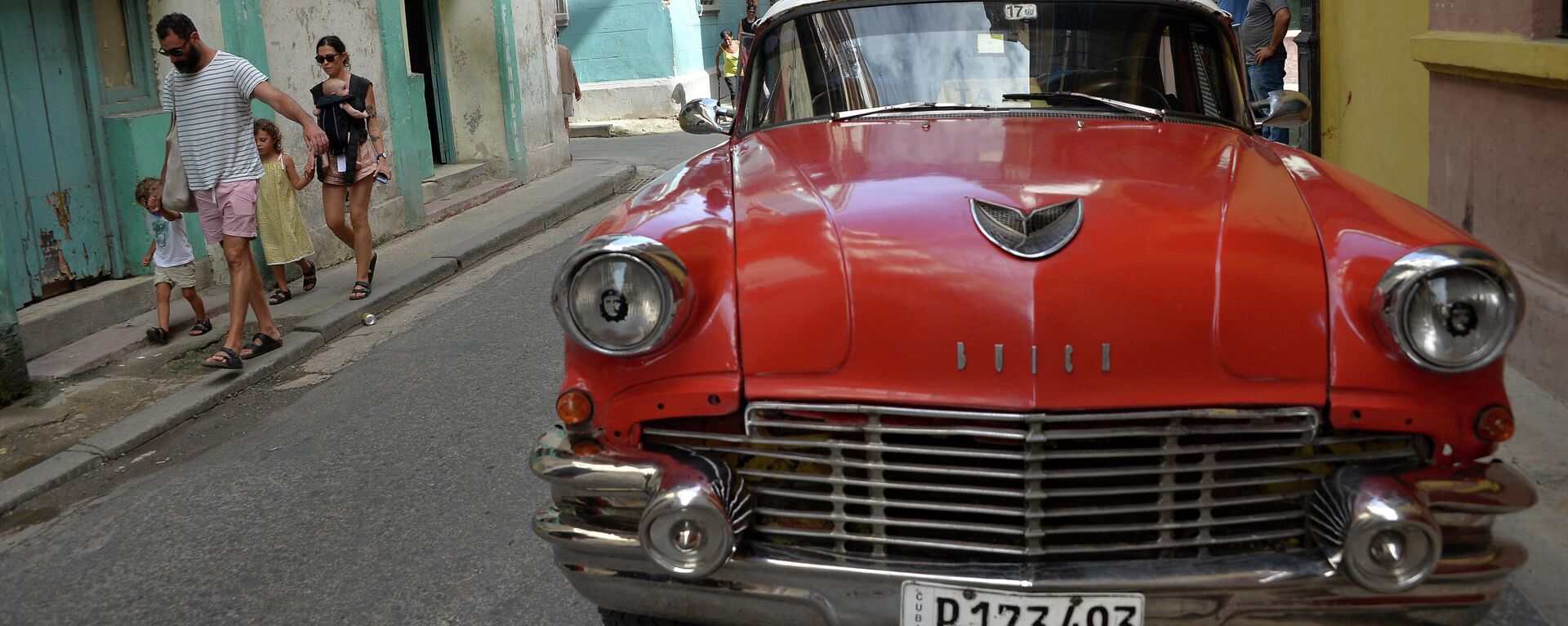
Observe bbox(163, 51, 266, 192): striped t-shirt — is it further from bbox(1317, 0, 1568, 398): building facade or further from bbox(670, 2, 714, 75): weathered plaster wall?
bbox(670, 2, 714, 75): weathered plaster wall

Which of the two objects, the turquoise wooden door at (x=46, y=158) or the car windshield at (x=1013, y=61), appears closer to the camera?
the car windshield at (x=1013, y=61)

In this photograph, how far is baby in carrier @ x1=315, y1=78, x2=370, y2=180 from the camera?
830 centimetres

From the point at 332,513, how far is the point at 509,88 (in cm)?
976

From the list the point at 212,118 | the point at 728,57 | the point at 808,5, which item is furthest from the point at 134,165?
the point at 728,57

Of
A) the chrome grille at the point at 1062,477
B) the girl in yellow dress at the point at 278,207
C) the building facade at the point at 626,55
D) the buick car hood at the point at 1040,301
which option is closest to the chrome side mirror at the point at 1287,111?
the buick car hood at the point at 1040,301

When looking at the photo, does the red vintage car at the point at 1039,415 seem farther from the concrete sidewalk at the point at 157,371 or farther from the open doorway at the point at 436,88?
the open doorway at the point at 436,88

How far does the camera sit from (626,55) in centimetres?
2288

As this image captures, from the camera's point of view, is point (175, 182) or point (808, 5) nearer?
point (808, 5)

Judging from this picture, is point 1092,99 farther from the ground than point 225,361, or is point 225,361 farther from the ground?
A: point 1092,99

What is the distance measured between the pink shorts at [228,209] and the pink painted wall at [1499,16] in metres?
5.70

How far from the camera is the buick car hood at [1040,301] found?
245 centimetres

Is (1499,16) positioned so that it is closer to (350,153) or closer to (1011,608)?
(1011,608)

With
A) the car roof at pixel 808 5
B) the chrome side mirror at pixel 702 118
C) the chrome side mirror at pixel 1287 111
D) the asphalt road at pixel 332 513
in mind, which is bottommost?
the asphalt road at pixel 332 513

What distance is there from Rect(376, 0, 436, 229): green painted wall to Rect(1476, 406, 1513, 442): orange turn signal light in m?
9.48
